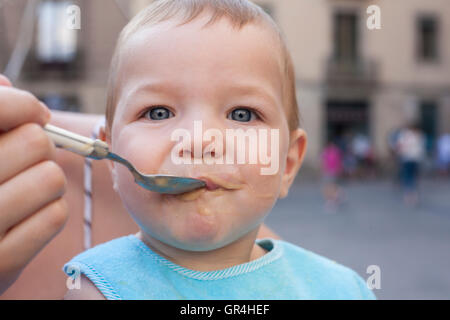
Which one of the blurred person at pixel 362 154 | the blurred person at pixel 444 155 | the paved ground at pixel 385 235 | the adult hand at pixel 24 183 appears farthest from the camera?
the blurred person at pixel 362 154

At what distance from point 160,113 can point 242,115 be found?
0.30ft

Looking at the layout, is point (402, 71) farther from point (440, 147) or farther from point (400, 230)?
point (400, 230)

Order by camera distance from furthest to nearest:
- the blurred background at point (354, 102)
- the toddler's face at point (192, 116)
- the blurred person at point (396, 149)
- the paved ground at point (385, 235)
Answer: the blurred person at point (396, 149) < the paved ground at point (385, 235) < the blurred background at point (354, 102) < the toddler's face at point (192, 116)

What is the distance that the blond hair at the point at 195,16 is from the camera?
18.8 inches

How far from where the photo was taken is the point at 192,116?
425mm

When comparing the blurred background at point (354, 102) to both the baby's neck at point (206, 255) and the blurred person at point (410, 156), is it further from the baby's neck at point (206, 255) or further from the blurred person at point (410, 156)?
the baby's neck at point (206, 255)

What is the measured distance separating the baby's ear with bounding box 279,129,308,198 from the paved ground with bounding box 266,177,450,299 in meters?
0.91

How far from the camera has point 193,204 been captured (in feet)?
1.38

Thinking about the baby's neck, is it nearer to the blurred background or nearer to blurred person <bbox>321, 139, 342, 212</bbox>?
the blurred background

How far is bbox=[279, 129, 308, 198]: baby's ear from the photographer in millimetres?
567

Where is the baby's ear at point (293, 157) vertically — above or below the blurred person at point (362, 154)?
Answer: above

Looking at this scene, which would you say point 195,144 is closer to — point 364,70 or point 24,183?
point 24,183

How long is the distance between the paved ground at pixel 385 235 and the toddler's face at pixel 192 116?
3.51ft

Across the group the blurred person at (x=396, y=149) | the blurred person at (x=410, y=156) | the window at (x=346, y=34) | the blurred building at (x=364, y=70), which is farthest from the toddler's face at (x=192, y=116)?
the window at (x=346, y=34)
